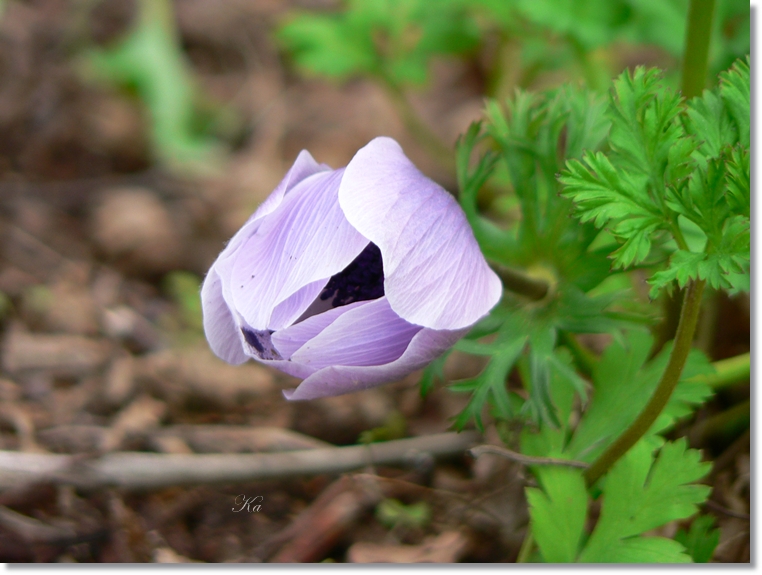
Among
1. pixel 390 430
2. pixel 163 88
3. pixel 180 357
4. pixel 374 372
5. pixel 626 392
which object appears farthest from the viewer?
pixel 163 88

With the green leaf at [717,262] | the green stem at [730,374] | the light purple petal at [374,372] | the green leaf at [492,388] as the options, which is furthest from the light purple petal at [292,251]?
the green stem at [730,374]

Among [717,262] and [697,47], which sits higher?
[697,47]

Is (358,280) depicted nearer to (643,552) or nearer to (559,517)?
(559,517)

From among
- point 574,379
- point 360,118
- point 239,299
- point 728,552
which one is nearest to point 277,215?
point 239,299

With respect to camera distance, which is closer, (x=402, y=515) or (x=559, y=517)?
(x=559, y=517)

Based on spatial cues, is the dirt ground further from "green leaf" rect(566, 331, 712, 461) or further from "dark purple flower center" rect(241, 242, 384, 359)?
"dark purple flower center" rect(241, 242, 384, 359)

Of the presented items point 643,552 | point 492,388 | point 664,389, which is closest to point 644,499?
point 643,552

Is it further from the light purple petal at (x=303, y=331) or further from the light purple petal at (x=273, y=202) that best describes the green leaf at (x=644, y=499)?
the light purple petal at (x=273, y=202)
